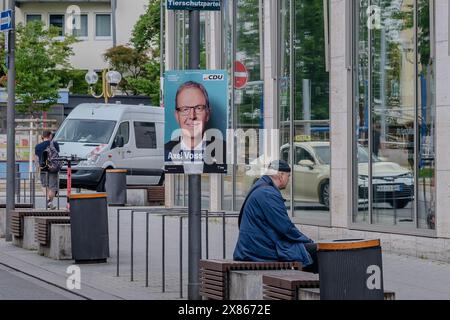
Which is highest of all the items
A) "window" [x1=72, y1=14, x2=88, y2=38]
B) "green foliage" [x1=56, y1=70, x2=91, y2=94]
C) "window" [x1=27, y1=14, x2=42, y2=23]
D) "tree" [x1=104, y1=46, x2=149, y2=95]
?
"window" [x1=27, y1=14, x2=42, y2=23]

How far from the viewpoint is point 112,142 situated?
34375mm

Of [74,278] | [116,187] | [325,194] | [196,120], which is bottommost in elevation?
[74,278]

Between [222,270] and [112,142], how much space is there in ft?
76.1

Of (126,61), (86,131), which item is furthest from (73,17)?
(86,131)

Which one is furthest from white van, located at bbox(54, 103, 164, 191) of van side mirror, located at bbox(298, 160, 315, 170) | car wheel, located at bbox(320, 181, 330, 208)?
car wheel, located at bbox(320, 181, 330, 208)

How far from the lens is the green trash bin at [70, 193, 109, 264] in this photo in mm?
16781

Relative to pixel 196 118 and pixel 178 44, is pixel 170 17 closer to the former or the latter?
pixel 178 44

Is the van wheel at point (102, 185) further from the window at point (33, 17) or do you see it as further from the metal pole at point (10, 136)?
the window at point (33, 17)

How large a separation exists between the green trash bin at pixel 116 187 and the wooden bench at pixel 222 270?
745 inches

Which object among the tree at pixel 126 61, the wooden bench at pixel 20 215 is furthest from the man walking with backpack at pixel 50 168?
the tree at pixel 126 61

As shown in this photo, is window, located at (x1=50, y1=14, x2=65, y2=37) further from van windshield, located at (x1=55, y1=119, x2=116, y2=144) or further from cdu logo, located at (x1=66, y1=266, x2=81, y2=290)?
cdu logo, located at (x1=66, y1=266, x2=81, y2=290)

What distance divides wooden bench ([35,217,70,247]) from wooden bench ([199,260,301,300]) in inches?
260

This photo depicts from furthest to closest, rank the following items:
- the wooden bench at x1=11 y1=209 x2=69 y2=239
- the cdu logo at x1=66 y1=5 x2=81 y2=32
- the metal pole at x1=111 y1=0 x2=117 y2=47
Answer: the cdu logo at x1=66 y1=5 x2=81 y2=32
the metal pole at x1=111 y1=0 x2=117 y2=47
the wooden bench at x1=11 y1=209 x2=69 y2=239

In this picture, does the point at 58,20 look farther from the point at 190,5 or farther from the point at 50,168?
the point at 190,5
